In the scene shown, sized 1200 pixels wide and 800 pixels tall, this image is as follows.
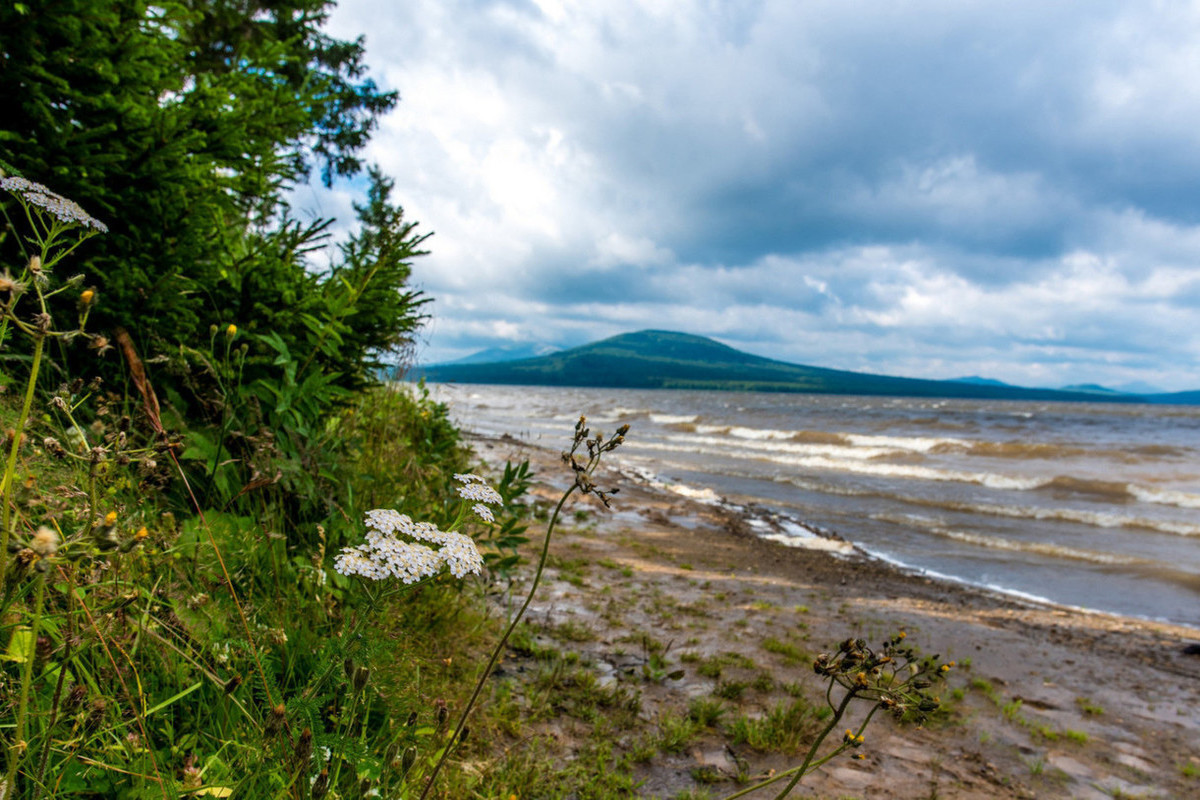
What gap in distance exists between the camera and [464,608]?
3.89 m

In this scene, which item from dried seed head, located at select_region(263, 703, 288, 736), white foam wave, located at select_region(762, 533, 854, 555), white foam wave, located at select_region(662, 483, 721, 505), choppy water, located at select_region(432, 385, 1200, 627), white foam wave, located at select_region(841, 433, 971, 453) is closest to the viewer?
dried seed head, located at select_region(263, 703, 288, 736)

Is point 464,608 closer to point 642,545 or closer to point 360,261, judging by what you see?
point 360,261

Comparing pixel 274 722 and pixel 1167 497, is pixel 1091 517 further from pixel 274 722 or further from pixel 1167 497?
pixel 274 722

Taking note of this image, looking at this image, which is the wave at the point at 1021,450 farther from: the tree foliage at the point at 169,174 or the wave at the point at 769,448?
the tree foliage at the point at 169,174

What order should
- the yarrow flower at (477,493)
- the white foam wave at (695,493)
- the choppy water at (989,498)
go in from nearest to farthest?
the yarrow flower at (477,493) → the choppy water at (989,498) → the white foam wave at (695,493)

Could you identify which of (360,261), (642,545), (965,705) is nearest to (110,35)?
(360,261)

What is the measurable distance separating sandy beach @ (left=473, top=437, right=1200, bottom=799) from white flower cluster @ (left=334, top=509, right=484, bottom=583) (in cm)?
196

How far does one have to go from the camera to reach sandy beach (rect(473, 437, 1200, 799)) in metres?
3.56

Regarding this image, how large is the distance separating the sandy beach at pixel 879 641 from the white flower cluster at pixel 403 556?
6.43 ft

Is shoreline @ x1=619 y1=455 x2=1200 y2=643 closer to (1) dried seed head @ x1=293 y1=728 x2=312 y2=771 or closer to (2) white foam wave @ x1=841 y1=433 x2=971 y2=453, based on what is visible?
(1) dried seed head @ x1=293 y1=728 x2=312 y2=771

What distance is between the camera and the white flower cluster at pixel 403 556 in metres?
1.39

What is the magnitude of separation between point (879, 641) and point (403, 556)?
6309mm

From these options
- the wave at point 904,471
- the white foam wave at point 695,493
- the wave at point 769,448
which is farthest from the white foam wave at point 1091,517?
the wave at point 769,448

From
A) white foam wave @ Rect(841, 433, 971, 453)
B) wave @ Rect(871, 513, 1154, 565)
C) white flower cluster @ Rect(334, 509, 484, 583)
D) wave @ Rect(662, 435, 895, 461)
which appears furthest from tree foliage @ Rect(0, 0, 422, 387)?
white foam wave @ Rect(841, 433, 971, 453)
